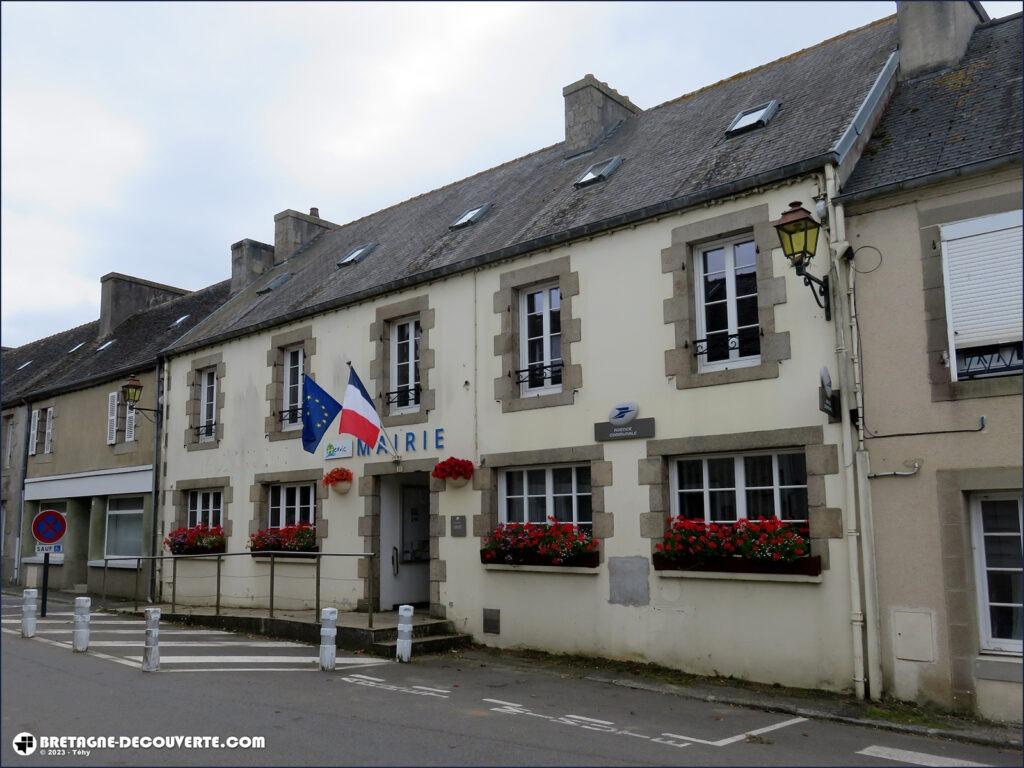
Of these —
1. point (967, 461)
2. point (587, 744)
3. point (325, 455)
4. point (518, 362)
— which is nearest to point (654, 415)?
point (518, 362)

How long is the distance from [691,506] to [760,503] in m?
0.84

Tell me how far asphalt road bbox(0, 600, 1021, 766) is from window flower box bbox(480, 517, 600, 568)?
4.48ft

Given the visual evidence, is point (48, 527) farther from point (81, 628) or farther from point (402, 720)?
point (402, 720)

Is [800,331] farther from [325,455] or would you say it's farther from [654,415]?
[325,455]

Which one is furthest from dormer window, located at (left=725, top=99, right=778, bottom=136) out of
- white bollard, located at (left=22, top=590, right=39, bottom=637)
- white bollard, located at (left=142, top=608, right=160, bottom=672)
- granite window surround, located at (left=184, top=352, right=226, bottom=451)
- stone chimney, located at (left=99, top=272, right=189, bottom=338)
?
stone chimney, located at (left=99, top=272, right=189, bottom=338)

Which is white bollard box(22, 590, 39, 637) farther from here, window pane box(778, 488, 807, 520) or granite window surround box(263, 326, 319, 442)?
window pane box(778, 488, 807, 520)

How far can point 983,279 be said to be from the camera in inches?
316

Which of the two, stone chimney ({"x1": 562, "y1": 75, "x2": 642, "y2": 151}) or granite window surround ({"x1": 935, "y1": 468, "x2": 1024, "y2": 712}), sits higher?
stone chimney ({"x1": 562, "y1": 75, "x2": 642, "y2": 151})

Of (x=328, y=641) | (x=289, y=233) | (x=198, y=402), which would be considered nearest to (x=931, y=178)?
(x=328, y=641)

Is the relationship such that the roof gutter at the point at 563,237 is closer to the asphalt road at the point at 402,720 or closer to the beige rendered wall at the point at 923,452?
the beige rendered wall at the point at 923,452

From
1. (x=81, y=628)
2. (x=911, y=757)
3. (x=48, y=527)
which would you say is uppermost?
(x=48, y=527)

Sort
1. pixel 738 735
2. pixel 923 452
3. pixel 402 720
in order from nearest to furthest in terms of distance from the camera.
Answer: pixel 738 735
pixel 402 720
pixel 923 452

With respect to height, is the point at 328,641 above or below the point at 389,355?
below

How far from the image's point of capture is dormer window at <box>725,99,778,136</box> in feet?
37.1
